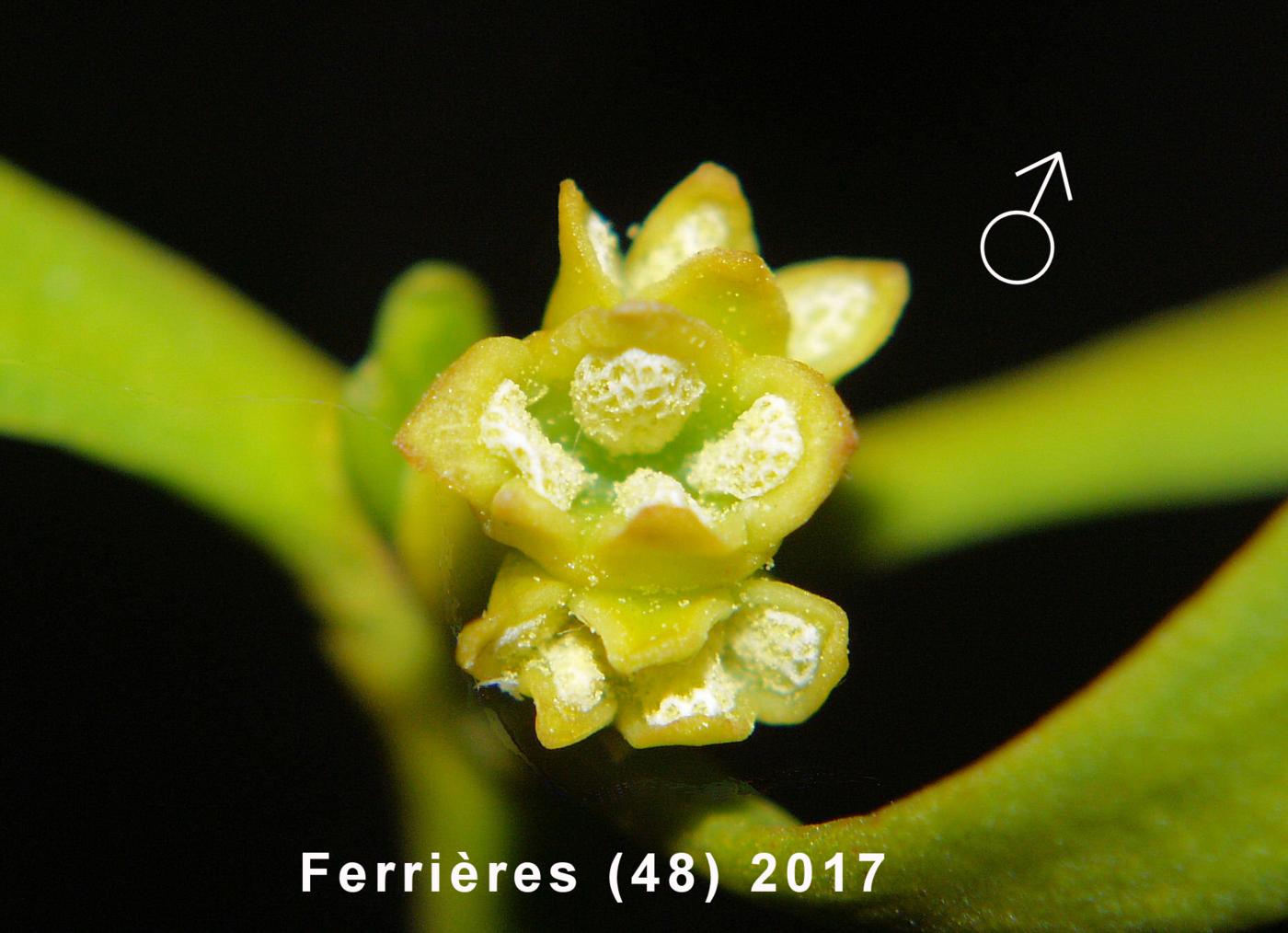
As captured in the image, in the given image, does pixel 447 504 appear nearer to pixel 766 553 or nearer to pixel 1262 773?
pixel 766 553

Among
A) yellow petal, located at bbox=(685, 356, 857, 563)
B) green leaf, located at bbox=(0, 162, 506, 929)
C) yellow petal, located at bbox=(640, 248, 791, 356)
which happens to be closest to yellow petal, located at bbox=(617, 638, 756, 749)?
yellow petal, located at bbox=(685, 356, 857, 563)

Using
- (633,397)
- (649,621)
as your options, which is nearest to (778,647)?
(649,621)

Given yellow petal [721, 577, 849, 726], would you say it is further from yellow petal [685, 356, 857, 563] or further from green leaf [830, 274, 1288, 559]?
green leaf [830, 274, 1288, 559]

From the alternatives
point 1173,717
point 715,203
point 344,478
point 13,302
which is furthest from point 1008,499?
point 13,302

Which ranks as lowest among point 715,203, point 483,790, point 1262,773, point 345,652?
point 1262,773

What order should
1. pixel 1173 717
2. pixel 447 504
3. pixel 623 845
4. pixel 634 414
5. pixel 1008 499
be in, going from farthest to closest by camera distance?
pixel 1008 499 → pixel 623 845 → pixel 447 504 → pixel 634 414 → pixel 1173 717

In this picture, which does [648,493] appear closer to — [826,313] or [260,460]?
[826,313]

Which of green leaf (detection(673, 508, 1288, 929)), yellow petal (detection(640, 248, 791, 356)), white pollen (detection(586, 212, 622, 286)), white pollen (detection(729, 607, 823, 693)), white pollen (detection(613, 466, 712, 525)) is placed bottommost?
green leaf (detection(673, 508, 1288, 929))
